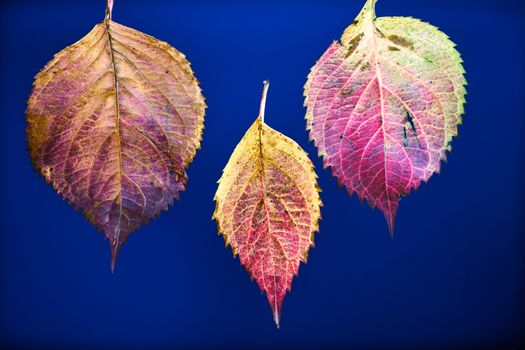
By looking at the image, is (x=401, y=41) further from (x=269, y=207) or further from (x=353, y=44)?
(x=269, y=207)

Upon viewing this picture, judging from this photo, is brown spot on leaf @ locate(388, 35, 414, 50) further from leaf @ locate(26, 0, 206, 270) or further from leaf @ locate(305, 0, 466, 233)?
leaf @ locate(26, 0, 206, 270)

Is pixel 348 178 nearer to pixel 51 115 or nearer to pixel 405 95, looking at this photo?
pixel 405 95

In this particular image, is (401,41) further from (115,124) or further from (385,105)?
(115,124)

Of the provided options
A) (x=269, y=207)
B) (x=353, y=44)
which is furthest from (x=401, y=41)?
(x=269, y=207)

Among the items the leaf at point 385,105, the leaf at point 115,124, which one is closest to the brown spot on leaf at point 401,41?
the leaf at point 385,105

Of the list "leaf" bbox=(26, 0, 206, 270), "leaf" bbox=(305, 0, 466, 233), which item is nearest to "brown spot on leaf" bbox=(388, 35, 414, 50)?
"leaf" bbox=(305, 0, 466, 233)
